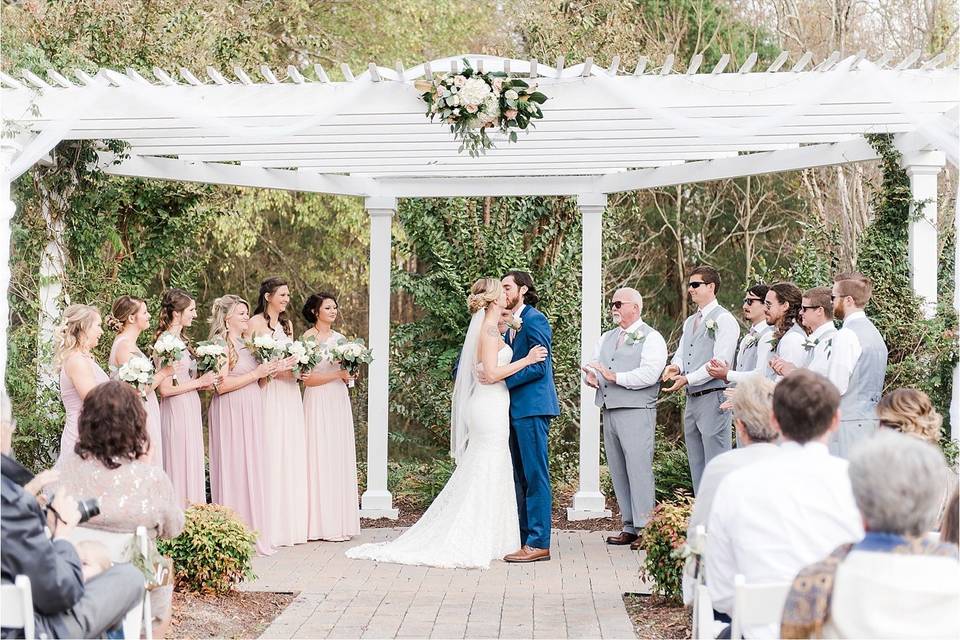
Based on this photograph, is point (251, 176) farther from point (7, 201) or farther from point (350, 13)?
point (350, 13)

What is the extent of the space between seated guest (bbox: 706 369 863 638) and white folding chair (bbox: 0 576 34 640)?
2.15 meters

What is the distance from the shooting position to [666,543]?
19.1 feet

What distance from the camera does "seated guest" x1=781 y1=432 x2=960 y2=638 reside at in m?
3.00

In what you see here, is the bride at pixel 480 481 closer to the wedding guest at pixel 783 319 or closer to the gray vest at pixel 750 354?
the gray vest at pixel 750 354

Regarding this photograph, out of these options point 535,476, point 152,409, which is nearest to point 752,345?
point 535,476

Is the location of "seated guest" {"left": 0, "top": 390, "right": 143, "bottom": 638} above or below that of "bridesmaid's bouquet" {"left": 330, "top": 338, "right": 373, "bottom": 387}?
below

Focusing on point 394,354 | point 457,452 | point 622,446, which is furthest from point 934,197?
point 394,354

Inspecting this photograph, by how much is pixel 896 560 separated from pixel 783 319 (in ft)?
14.6

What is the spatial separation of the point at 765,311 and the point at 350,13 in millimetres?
9833

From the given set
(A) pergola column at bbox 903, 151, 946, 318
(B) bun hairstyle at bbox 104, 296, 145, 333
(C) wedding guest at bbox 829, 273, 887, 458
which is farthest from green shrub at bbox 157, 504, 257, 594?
(A) pergola column at bbox 903, 151, 946, 318

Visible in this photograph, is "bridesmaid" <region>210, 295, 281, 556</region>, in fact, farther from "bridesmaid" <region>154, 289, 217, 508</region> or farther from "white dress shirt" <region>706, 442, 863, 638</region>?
"white dress shirt" <region>706, 442, 863, 638</region>

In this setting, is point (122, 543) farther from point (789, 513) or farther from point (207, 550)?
point (789, 513)

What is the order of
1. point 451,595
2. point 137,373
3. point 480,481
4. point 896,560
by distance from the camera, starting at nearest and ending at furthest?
point 896,560
point 451,595
point 137,373
point 480,481

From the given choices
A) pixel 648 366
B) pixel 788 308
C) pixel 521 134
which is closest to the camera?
pixel 788 308
